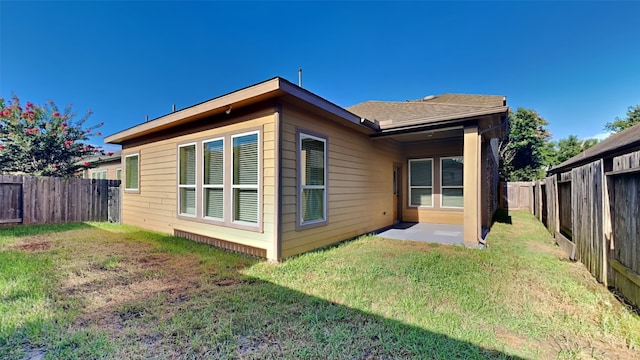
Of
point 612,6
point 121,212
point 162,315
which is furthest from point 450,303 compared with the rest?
point 121,212

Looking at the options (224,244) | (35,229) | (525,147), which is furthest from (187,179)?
(525,147)

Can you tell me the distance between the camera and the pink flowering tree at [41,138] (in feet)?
27.4

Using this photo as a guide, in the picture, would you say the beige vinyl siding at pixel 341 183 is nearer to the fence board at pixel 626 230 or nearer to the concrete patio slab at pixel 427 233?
the concrete patio slab at pixel 427 233

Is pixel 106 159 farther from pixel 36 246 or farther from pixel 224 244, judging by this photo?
pixel 224 244

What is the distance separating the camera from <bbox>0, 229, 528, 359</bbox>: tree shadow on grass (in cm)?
196

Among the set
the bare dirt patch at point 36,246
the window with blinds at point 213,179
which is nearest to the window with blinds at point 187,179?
the window with blinds at point 213,179

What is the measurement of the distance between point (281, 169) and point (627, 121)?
31.2 meters

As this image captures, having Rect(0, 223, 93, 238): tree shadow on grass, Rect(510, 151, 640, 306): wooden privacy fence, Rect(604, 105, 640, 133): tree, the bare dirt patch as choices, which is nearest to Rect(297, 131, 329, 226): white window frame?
Rect(510, 151, 640, 306): wooden privacy fence

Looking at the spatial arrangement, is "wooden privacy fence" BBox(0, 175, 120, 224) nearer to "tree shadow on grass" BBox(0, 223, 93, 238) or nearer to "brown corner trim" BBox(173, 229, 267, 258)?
"tree shadow on grass" BBox(0, 223, 93, 238)

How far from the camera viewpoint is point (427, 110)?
7281 millimetres

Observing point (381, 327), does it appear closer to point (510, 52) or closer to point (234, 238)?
point (234, 238)

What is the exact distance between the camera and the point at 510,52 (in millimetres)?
9375

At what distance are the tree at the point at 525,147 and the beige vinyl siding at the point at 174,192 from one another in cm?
2049

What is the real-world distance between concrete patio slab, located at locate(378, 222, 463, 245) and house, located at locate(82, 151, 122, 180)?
11916mm
